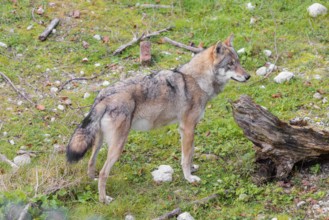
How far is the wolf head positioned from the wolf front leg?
0.79 metres

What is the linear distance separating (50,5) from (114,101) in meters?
5.98

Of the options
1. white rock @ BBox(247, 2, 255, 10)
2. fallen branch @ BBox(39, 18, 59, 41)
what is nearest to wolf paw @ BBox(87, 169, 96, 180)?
fallen branch @ BBox(39, 18, 59, 41)

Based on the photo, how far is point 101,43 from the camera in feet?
35.2

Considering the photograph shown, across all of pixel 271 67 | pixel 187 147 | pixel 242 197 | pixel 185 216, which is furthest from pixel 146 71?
pixel 185 216

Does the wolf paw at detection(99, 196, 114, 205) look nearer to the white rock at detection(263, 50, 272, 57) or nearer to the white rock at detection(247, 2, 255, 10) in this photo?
the white rock at detection(263, 50, 272, 57)

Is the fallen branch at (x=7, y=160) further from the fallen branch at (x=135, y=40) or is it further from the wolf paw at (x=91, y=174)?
the fallen branch at (x=135, y=40)

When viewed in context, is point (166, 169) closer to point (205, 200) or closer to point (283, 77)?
point (205, 200)

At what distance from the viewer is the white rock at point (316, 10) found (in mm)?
11000

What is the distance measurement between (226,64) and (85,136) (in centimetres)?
224

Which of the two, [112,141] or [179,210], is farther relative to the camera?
[112,141]

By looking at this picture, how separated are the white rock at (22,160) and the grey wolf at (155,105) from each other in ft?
2.95

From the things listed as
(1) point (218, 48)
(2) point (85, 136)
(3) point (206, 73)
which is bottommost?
(2) point (85, 136)

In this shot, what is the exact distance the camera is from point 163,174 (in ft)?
23.4

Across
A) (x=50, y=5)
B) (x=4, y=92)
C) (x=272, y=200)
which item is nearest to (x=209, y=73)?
(x=272, y=200)
